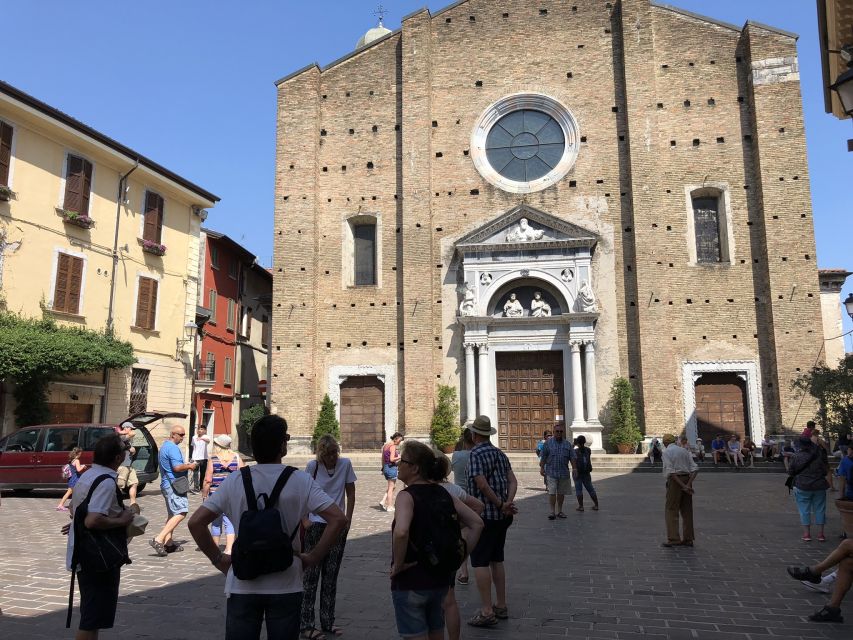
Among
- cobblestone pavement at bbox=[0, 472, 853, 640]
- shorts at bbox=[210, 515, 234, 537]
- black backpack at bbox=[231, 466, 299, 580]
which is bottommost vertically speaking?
cobblestone pavement at bbox=[0, 472, 853, 640]

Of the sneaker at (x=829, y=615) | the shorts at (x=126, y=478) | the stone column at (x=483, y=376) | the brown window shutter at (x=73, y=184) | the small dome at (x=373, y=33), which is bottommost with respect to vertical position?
the sneaker at (x=829, y=615)

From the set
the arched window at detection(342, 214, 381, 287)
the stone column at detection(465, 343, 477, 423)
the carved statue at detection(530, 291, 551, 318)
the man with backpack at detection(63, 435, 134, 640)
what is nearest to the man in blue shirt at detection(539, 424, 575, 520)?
the man with backpack at detection(63, 435, 134, 640)

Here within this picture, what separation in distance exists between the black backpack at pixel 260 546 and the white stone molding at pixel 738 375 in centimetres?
1854

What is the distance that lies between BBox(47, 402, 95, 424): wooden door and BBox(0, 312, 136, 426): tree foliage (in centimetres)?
63

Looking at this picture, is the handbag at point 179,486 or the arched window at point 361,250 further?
the arched window at point 361,250

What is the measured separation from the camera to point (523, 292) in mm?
21281

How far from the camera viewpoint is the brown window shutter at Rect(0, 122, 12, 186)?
53.7 feet

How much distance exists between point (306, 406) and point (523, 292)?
7.60 meters

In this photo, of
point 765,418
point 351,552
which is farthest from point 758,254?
point 351,552

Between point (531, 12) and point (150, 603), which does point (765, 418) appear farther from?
point (150, 603)

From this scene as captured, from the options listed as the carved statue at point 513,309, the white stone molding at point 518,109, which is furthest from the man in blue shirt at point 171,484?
the white stone molding at point 518,109

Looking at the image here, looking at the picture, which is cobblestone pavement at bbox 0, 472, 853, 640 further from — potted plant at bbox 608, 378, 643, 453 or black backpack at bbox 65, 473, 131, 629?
potted plant at bbox 608, 378, 643, 453

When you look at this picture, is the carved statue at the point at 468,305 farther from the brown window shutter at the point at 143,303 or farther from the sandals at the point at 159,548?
the sandals at the point at 159,548

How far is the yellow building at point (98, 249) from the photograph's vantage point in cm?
1673
